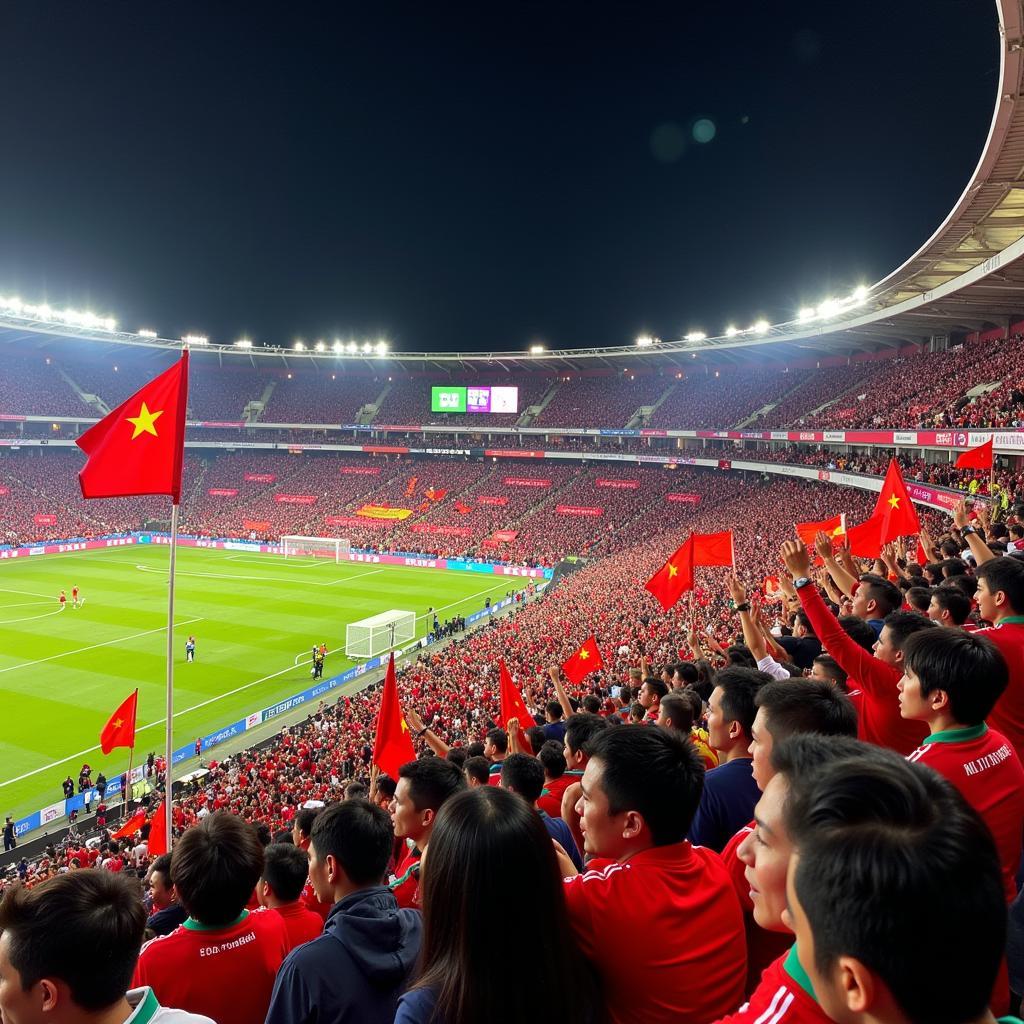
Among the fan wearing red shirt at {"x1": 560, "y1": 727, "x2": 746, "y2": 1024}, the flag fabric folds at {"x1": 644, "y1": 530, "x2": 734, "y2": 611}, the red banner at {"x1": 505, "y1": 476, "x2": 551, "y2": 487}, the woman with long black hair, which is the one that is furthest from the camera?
the red banner at {"x1": 505, "y1": 476, "x2": 551, "y2": 487}

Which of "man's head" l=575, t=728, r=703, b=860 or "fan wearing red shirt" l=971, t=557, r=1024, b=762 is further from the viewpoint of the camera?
"fan wearing red shirt" l=971, t=557, r=1024, b=762

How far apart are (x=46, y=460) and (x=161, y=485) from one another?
7047cm

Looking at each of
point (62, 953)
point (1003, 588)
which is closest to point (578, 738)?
point (1003, 588)

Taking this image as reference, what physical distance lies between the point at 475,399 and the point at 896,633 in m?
68.2

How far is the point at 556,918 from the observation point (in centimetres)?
225

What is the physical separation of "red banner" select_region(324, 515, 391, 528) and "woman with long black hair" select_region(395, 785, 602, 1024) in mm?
61614

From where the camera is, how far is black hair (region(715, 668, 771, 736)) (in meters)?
4.50

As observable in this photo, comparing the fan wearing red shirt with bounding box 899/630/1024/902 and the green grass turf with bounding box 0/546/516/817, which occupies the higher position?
the fan wearing red shirt with bounding box 899/630/1024/902

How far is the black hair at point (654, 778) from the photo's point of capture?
9.18 ft

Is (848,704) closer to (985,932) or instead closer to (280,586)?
(985,932)

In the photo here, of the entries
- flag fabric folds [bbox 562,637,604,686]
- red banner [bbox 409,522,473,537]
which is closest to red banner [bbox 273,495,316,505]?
red banner [bbox 409,522,473,537]

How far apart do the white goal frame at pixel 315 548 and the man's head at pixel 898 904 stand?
5605cm

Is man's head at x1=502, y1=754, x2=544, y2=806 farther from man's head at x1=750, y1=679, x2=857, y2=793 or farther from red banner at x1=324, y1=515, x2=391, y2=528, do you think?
red banner at x1=324, y1=515, x2=391, y2=528

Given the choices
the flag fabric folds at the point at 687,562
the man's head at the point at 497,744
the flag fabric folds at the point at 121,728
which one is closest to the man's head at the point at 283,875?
the man's head at the point at 497,744
